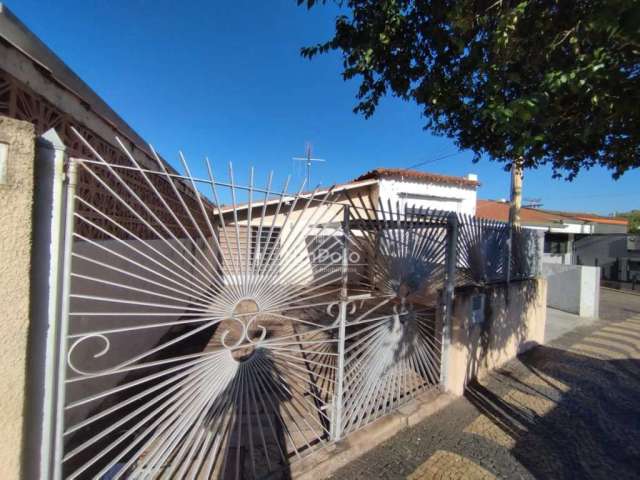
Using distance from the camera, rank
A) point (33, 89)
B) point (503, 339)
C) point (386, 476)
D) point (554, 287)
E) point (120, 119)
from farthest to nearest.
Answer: point (554, 287), point (503, 339), point (120, 119), point (386, 476), point (33, 89)

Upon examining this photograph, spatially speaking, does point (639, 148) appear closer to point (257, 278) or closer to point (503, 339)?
point (503, 339)

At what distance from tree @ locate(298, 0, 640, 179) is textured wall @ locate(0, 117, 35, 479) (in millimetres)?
2754

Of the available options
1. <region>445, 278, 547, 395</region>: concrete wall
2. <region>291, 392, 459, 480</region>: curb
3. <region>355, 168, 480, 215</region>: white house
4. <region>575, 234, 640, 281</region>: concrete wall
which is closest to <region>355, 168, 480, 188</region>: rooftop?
<region>355, 168, 480, 215</region>: white house

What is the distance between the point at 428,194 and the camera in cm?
1089

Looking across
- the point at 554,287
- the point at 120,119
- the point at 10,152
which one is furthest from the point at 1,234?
the point at 554,287

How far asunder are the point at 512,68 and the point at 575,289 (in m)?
7.32

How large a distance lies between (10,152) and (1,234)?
0.30 metres

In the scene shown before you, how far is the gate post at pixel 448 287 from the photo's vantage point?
11.9 feet

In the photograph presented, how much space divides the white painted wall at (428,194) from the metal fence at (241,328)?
18.5 feet

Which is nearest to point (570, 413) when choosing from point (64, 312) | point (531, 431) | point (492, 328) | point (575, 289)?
point (531, 431)

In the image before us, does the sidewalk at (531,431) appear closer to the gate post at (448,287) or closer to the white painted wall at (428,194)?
the gate post at (448,287)

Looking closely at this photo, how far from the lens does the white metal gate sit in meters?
1.66

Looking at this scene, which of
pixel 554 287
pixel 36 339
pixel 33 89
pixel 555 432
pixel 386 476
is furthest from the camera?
pixel 554 287

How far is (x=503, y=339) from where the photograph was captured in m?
4.71
